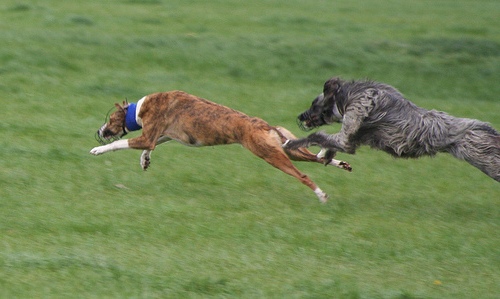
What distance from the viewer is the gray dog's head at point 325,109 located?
33.5 feet

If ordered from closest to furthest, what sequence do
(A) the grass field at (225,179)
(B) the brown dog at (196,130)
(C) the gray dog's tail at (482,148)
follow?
1. (A) the grass field at (225,179)
2. (C) the gray dog's tail at (482,148)
3. (B) the brown dog at (196,130)

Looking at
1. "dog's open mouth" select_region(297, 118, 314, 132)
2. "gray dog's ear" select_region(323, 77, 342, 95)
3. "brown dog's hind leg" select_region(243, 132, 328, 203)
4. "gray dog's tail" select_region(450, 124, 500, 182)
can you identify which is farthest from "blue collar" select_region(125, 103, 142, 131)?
"gray dog's tail" select_region(450, 124, 500, 182)

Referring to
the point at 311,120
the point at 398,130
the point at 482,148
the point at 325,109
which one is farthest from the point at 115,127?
the point at 482,148

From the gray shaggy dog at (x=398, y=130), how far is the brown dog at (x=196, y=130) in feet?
0.95

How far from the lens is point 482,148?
9773mm

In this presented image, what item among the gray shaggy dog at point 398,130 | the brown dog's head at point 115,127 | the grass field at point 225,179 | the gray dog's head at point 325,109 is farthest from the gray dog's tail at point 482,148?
the brown dog's head at point 115,127

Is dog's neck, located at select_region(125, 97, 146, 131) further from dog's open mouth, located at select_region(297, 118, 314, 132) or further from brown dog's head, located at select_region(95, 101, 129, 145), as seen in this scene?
dog's open mouth, located at select_region(297, 118, 314, 132)

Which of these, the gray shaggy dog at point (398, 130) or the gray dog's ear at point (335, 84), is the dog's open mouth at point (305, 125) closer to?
the gray shaggy dog at point (398, 130)

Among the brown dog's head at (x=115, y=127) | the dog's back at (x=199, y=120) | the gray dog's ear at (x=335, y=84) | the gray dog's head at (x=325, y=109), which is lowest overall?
the brown dog's head at (x=115, y=127)

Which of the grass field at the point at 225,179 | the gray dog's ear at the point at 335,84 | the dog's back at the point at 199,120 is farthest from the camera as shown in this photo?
the dog's back at the point at 199,120

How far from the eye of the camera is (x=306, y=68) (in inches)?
736

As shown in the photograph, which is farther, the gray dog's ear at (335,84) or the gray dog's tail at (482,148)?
the gray dog's ear at (335,84)

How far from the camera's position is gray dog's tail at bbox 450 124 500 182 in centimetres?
977

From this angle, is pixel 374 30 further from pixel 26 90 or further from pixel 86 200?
pixel 86 200
